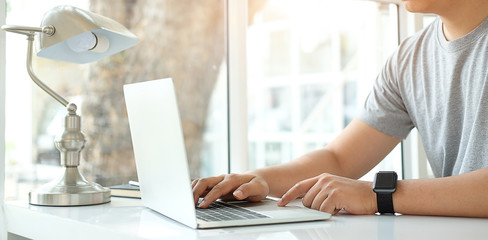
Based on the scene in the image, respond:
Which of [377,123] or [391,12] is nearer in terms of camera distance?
[377,123]

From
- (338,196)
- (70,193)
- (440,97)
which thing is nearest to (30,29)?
(70,193)

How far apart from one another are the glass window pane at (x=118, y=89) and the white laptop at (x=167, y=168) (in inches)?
17.6

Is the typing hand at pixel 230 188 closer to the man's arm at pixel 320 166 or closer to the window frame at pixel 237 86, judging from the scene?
the man's arm at pixel 320 166

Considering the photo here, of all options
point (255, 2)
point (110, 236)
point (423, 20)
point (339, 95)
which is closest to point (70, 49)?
point (110, 236)

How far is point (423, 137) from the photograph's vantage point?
164 centimetres

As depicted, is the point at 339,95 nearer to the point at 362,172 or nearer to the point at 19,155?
the point at 362,172

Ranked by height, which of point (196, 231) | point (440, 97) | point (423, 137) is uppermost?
point (440, 97)

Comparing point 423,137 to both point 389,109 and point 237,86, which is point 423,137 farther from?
point 237,86

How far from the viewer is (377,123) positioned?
65.2 inches

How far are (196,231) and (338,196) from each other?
13.0 inches

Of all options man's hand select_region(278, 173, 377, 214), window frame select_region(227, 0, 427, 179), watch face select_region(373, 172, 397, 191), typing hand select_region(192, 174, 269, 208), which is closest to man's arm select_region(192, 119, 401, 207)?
typing hand select_region(192, 174, 269, 208)

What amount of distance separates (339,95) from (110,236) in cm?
170

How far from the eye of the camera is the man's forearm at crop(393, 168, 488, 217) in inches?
40.9

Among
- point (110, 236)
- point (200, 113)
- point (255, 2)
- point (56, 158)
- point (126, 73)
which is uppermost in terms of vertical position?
point (255, 2)
